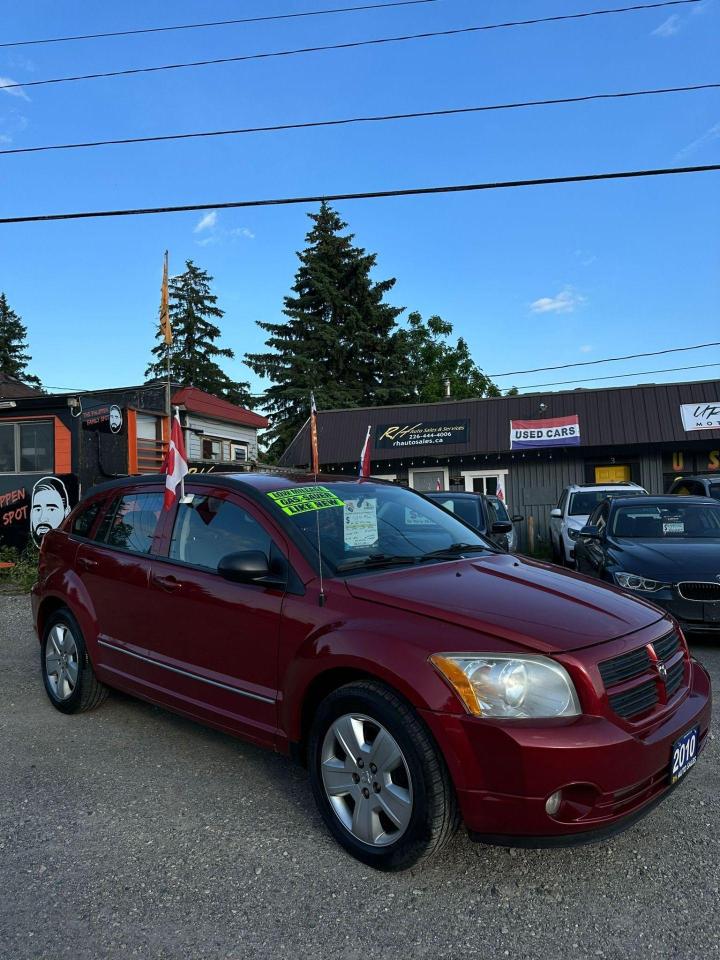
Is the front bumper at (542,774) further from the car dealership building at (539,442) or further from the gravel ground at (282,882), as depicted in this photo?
the car dealership building at (539,442)

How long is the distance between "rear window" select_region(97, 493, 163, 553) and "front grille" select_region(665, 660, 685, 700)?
2.95 metres

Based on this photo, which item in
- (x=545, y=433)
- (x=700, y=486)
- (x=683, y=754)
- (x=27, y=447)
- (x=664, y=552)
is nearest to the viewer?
(x=683, y=754)

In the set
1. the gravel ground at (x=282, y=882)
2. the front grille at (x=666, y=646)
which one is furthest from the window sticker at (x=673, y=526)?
the front grille at (x=666, y=646)

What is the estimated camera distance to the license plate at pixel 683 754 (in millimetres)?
2830

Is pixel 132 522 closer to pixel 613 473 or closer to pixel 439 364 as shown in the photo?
pixel 613 473

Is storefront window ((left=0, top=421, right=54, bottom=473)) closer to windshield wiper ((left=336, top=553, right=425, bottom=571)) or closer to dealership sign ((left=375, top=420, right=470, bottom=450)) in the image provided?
dealership sign ((left=375, top=420, right=470, bottom=450))

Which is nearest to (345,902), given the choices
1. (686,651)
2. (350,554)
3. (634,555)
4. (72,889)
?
(72,889)

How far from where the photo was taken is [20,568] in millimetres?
13000

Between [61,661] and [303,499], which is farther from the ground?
[303,499]

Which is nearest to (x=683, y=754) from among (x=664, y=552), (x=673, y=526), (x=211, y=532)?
(x=211, y=532)

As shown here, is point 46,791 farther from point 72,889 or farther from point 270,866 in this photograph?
point 270,866

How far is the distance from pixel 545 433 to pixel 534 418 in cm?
66

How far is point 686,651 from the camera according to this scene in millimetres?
3418

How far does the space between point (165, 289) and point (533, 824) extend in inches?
742
